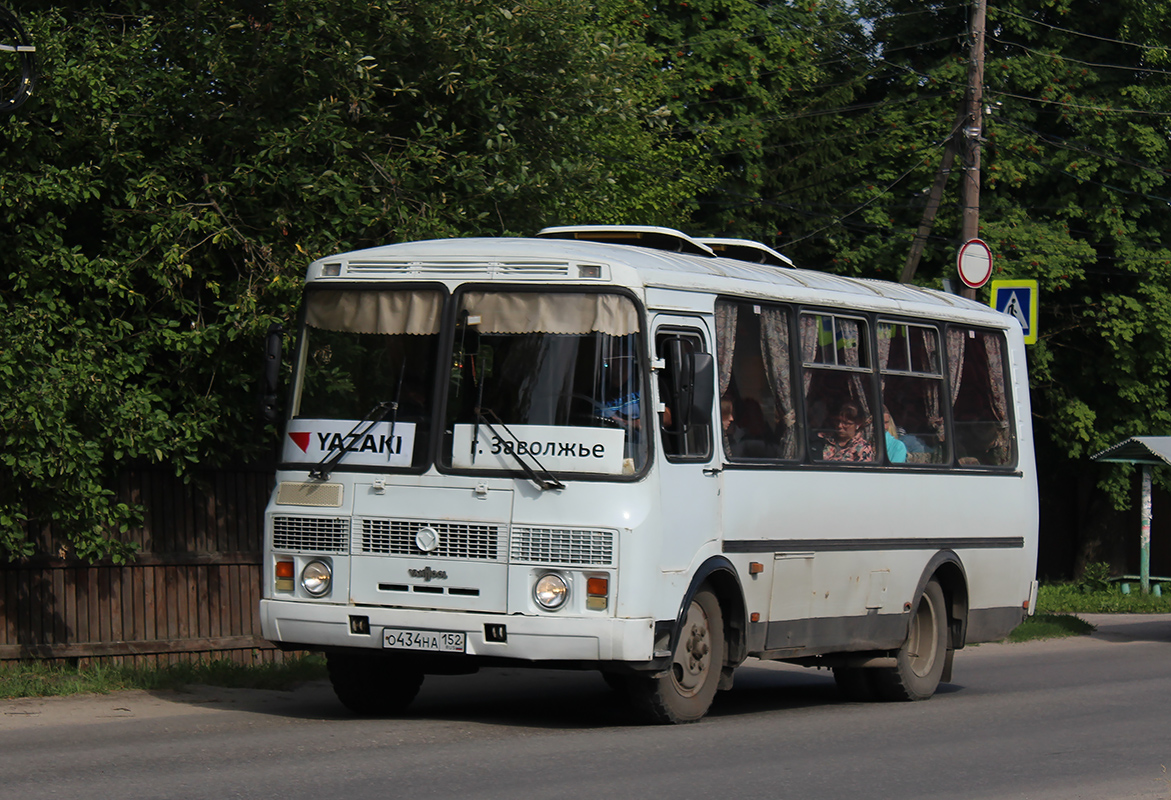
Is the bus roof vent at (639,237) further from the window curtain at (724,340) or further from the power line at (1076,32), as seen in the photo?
the power line at (1076,32)

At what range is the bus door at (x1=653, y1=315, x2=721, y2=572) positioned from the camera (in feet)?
33.8

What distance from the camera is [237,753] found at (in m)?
9.05

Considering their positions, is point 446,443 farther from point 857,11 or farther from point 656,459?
point 857,11

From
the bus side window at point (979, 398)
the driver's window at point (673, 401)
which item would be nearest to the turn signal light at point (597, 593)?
the driver's window at point (673, 401)

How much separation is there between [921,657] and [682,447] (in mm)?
4368

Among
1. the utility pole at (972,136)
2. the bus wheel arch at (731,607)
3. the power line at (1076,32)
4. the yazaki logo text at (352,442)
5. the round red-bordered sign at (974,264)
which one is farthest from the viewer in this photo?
the power line at (1076,32)

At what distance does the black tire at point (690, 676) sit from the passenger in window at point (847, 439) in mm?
1799

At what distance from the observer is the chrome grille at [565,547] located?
392 inches

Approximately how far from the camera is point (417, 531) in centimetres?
1029

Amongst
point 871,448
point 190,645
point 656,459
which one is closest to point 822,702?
point 871,448

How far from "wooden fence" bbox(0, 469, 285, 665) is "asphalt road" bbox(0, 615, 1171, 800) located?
52.2 inches

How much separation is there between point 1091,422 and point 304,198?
20.6 m

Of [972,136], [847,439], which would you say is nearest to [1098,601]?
[972,136]

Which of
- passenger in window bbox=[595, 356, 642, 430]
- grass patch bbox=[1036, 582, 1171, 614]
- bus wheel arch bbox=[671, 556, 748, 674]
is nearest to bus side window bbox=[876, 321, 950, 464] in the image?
bus wheel arch bbox=[671, 556, 748, 674]
